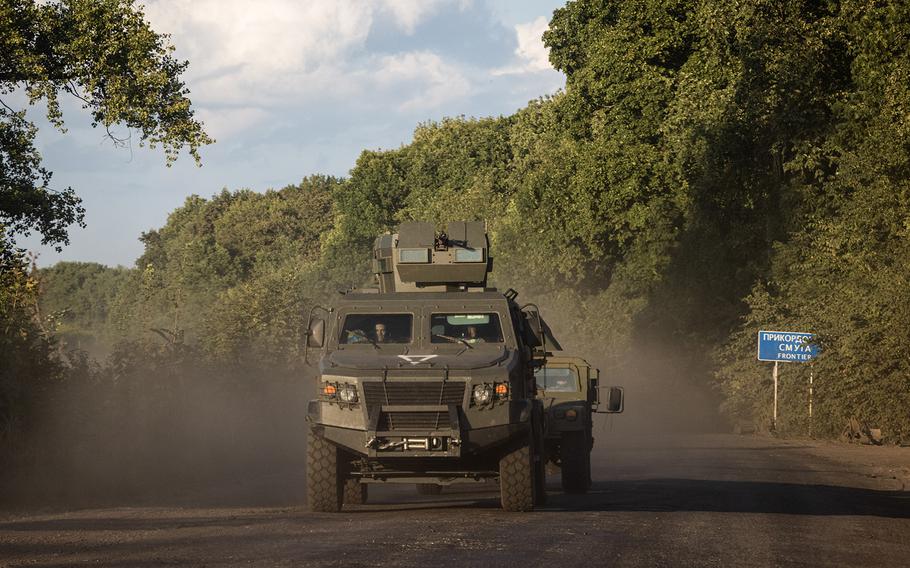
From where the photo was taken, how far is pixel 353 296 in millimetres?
16891

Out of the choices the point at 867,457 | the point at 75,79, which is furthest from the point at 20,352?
the point at 867,457

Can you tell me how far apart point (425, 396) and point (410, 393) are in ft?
0.57

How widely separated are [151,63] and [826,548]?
17.8 m

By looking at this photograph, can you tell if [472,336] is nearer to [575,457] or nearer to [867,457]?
[575,457]

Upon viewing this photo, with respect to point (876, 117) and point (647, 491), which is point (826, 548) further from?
point (876, 117)

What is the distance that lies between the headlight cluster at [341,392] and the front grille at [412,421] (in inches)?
16.8

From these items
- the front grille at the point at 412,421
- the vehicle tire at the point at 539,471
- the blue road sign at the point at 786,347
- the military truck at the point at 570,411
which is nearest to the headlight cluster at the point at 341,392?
the front grille at the point at 412,421

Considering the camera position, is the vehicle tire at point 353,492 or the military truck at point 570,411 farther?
the military truck at point 570,411

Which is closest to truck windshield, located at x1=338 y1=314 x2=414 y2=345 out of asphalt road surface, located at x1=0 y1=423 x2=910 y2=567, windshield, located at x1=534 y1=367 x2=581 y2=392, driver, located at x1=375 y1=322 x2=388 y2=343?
driver, located at x1=375 y1=322 x2=388 y2=343

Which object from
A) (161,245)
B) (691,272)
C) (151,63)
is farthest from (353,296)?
(161,245)

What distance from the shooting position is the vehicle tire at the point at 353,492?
1691 cm

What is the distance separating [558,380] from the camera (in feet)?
65.7

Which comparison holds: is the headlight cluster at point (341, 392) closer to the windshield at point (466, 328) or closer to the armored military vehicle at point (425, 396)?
the armored military vehicle at point (425, 396)

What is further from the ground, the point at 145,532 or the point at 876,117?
the point at 876,117
